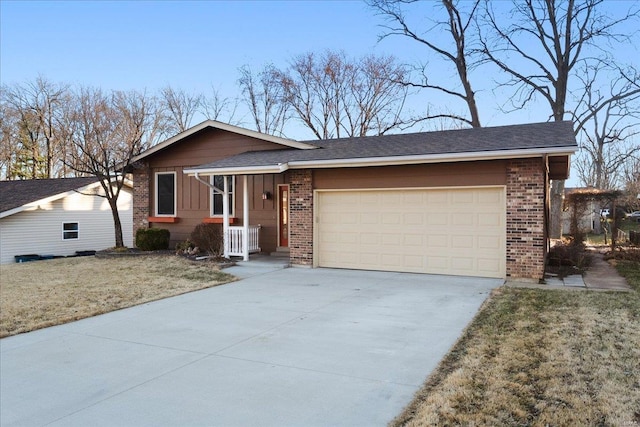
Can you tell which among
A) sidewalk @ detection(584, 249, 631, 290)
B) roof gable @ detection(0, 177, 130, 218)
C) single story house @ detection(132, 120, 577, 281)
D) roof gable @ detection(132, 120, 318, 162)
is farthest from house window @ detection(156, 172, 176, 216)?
sidewalk @ detection(584, 249, 631, 290)

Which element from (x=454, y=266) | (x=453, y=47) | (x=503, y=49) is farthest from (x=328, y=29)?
(x=454, y=266)

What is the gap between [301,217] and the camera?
12344 millimetres

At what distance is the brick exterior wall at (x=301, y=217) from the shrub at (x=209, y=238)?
102 inches

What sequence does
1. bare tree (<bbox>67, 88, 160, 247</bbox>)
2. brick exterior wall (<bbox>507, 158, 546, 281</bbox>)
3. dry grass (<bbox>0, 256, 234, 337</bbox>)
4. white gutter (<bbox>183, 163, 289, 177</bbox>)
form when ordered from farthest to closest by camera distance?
bare tree (<bbox>67, 88, 160, 247</bbox>)
white gutter (<bbox>183, 163, 289, 177</bbox>)
brick exterior wall (<bbox>507, 158, 546, 281</bbox>)
dry grass (<bbox>0, 256, 234, 337</bbox>)

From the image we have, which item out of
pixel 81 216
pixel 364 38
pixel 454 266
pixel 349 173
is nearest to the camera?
pixel 454 266

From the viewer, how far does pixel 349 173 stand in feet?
38.8

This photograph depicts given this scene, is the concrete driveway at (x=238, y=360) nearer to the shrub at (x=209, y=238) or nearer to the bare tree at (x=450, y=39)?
the shrub at (x=209, y=238)

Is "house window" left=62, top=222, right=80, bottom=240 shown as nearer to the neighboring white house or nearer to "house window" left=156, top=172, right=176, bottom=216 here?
the neighboring white house

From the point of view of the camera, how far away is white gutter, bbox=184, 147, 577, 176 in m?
9.29

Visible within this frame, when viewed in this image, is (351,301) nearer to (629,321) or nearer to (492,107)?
(629,321)

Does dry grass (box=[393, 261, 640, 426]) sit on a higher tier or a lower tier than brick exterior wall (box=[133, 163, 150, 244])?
lower

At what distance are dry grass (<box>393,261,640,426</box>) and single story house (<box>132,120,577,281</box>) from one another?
316 cm

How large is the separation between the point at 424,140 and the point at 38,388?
33.1ft

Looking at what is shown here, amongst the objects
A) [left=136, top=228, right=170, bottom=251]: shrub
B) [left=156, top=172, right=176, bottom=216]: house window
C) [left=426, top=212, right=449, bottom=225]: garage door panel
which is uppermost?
[left=156, top=172, right=176, bottom=216]: house window
